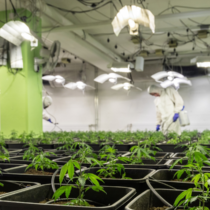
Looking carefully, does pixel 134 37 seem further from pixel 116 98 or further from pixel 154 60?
pixel 116 98

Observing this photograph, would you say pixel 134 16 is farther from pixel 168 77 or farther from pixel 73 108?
pixel 73 108

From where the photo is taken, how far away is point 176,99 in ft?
19.8

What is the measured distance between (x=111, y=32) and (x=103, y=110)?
497 cm

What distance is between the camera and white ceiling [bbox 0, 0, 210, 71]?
4941 mm

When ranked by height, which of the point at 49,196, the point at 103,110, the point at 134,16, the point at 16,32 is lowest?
the point at 49,196

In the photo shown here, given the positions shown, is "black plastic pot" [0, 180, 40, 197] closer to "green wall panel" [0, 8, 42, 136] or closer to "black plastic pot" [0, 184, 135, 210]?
"black plastic pot" [0, 184, 135, 210]

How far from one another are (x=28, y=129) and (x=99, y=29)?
306 centimetres

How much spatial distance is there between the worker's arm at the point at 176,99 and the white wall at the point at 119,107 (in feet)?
12.7

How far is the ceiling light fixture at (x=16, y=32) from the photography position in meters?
3.13

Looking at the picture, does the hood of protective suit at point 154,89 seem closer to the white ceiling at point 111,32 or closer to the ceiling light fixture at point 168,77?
the ceiling light fixture at point 168,77

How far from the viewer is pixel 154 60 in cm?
959

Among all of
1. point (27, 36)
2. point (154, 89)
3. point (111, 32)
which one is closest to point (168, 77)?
point (154, 89)

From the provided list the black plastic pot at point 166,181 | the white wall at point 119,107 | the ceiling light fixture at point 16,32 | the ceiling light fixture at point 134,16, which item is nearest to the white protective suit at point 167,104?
the ceiling light fixture at point 16,32

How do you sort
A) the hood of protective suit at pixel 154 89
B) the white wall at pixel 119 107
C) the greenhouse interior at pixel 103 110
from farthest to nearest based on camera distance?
the white wall at pixel 119 107 → the hood of protective suit at pixel 154 89 → the greenhouse interior at pixel 103 110
